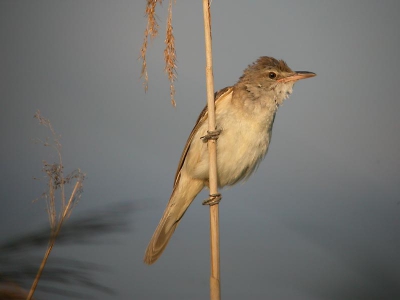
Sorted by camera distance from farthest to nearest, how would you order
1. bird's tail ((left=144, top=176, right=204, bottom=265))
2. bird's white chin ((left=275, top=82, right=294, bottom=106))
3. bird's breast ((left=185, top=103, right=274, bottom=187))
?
bird's tail ((left=144, top=176, right=204, bottom=265)), bird's white chin ((left=275, top=82, right=294, bottom=106)), bird's breast ((left=185, top=103, right=274, bottom=187))

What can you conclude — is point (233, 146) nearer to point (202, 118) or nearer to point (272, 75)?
point (202, 118)

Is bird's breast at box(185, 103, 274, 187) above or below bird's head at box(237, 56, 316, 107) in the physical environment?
below

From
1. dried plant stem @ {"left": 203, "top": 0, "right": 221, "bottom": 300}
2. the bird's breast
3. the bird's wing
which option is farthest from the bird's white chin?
dried plant stem @ {"left": 203, "top": 0, "right": 221, "bottom": 300}

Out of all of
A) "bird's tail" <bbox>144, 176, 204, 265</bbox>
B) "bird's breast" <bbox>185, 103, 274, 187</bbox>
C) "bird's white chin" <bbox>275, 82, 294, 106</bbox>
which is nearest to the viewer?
"bird's breast" <bbox>185, 103, 274, 187</bbox>

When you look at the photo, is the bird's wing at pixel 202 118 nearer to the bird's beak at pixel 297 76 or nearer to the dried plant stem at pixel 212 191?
the bird's beak at pixel 297 76

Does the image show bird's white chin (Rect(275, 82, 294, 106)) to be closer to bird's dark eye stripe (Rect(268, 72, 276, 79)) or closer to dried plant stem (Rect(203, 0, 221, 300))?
bird's dark eye stripe (Rect(268, 72, 276, 79))

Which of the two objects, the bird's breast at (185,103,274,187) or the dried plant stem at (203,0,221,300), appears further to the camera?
the bird's breast at (185,103,274,187)

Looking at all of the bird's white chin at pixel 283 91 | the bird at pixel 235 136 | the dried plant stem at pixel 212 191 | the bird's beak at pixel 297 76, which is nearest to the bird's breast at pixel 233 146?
the bird at pixel 235 136

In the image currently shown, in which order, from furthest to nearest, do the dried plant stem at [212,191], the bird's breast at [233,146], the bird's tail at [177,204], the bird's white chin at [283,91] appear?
the bird's tail at [177,204]
the bird's white chin at [283,91]
the bird's breast at [233,146]
the dried plant stem at [212,191]

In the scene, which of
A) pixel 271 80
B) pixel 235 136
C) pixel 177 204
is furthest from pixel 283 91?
pixel 177 204

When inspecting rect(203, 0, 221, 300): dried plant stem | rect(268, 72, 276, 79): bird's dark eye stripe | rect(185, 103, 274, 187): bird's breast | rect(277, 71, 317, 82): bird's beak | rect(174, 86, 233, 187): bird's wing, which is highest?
rect(268, 72, 276, 79): bird's dark eye stripe
